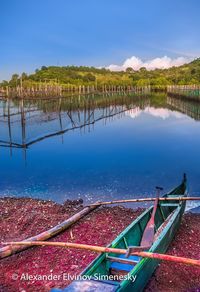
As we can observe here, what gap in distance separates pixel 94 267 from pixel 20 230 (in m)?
2.85

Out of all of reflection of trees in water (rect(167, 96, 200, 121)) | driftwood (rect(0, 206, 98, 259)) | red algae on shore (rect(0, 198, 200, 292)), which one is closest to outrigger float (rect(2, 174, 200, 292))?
driftwood (rect(0, 206, 98, 259))

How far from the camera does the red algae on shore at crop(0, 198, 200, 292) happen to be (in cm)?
489

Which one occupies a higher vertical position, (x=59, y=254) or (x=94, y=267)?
(x=94, y=267)

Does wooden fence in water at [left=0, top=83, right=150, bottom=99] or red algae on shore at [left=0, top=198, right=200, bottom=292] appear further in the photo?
wooden fence in water at [left=0, top=83, right=150, bottom=99]

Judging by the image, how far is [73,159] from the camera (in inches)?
547

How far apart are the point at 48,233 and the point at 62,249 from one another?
0.47 meters

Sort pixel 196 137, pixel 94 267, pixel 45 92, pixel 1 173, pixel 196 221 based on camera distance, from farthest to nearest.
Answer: pixel 45 92 → pixel 196 137 → pixel 1 173 → pixel 196 221 → pixel 94 267

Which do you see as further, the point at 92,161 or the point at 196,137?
the point at 196,137

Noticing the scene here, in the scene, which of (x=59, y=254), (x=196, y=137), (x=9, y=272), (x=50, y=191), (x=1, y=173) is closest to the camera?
(x=9, y=272)

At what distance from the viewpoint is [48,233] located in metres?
6.08

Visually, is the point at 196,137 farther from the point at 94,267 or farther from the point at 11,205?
the point at 94,267

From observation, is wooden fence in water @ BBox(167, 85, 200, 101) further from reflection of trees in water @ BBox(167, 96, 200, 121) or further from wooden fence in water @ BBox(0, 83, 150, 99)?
wooden fence in water @ BBox(0, 83, 150, 99)

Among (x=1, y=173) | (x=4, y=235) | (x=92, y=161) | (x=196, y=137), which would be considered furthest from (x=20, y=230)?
(x=196, y=137)

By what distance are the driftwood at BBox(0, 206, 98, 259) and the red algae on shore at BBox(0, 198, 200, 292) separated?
11 cm
